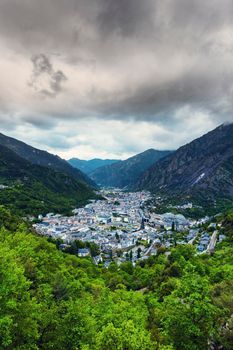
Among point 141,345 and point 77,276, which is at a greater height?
point 141,345

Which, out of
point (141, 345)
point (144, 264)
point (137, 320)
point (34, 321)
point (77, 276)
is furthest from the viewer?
point (144, 264)

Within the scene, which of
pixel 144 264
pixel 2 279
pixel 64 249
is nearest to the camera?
pixel 2 279

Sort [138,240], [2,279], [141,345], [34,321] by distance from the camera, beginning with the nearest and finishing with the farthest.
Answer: [141,345] → [2,279] → [34,321] → [138,240]

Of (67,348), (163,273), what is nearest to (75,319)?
(67,348)

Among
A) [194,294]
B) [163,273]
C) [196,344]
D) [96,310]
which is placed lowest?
[163,273]

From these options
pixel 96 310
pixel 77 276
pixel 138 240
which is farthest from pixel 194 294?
pixel 138 240

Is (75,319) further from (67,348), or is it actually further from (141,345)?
(141,345)

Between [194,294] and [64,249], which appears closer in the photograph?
[194,294]

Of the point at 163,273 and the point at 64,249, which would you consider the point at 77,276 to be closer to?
the point at 163,273

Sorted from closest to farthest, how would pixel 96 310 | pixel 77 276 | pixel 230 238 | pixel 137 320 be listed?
pixel 137 320, pixel 96 310, pixel 77 276, pixel 230 238
